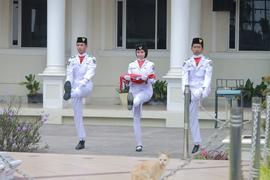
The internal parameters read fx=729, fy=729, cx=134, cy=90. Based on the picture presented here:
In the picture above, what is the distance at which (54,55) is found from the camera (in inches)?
764

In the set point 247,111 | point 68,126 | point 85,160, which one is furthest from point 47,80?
point 85,160

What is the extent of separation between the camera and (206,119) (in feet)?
59.6

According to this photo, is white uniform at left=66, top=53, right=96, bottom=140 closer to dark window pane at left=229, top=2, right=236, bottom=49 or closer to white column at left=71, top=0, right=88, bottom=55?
white column at left=71, top=0, right=88, bottom=55

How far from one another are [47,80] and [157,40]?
4.16 m

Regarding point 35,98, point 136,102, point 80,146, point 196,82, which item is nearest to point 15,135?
point 80,146

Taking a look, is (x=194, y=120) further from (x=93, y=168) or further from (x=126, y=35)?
(x=126, y=35)

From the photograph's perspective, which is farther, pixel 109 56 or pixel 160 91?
pixel 109 56

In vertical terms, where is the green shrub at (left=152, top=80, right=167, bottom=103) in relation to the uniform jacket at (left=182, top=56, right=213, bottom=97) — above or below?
below

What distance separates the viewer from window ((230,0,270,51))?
21422 millimetres

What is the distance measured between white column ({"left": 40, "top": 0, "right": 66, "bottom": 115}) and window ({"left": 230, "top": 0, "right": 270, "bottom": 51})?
207 inches

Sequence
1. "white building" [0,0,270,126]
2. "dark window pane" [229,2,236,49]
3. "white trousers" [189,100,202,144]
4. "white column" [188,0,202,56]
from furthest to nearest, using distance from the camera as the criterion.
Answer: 1. "dark window pane" [229,2,236,49]
2. "white building" [0,0,270,126]
3. "white column" [188,0,202,56]
4. "white trousers" [189,100,202,144]

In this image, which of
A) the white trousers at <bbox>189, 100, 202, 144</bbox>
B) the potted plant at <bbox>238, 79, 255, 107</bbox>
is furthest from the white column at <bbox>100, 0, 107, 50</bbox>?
the white trousers at <bbox>189, 100, 202, 144</bbox>

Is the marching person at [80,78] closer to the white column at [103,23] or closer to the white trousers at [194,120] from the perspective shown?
the white trousers at [194,120]

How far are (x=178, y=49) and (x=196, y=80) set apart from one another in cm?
544
